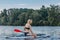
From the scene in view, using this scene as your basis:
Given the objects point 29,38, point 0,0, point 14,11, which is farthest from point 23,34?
point 0,0

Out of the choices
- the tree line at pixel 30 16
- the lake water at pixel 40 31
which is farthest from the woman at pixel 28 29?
the lake water at pixel 40 31

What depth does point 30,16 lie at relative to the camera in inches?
189

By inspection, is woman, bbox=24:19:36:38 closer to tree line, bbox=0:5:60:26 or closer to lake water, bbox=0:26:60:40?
tree line, bbox=0:5:60:26

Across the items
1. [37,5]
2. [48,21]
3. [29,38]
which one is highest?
[37,5]

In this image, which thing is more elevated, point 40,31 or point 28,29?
point 28,29

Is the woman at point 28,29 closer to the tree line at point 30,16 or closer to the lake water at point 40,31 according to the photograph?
the tree line at point 30,16

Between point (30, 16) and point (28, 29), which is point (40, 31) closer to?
point (30, 16)

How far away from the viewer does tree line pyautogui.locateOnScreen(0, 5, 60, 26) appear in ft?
15.5

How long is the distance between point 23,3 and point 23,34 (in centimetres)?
63

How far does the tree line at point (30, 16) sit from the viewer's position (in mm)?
4719

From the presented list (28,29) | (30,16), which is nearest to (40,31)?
(30,16)

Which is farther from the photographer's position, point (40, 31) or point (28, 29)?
point (40, 31)

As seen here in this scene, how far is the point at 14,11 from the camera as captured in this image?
189 inches

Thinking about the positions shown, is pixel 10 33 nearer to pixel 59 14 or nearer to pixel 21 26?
pixel 21 26
